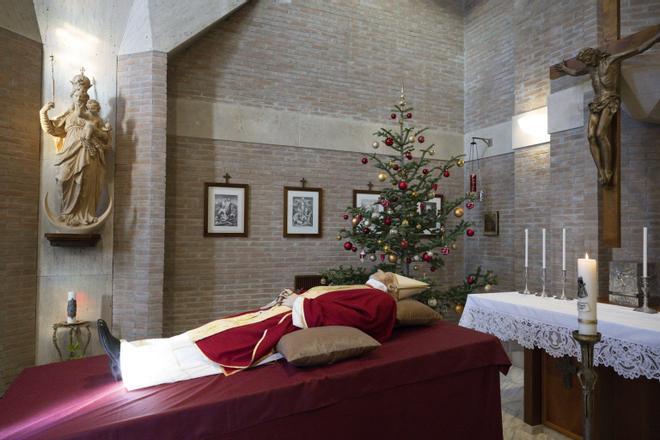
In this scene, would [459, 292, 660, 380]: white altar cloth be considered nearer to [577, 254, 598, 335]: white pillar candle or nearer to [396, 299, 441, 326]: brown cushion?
[396, 299, 441, 326]: brown cushion

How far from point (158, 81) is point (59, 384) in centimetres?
390

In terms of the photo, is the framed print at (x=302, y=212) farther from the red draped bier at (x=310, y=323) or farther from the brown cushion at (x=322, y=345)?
the brown cushion at (x=322, y=345)

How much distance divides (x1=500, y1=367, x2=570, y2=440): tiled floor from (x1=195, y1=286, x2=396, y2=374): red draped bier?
168 cm

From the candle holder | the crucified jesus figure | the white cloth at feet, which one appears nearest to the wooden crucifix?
the crucified jesus figure

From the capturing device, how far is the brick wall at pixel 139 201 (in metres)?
5.12

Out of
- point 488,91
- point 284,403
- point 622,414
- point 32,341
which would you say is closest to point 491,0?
point 488,91

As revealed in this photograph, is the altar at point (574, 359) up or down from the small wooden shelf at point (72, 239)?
down

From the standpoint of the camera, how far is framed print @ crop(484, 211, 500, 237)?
6711 millimetres

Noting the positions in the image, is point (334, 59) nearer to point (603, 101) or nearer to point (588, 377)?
point (603, 101)

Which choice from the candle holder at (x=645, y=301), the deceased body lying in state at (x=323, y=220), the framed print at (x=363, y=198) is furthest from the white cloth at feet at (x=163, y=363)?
the framed print at (x=363, y=198)

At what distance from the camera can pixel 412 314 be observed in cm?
339

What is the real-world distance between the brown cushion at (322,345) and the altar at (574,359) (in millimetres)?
1117

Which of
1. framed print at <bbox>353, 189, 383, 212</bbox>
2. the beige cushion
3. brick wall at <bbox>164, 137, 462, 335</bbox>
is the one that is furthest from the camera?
framed print at <bbox>353, 189, 383, 212</bbox>

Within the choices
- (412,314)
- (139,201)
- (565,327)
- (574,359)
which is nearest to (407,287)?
(412,314)
